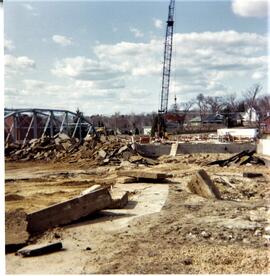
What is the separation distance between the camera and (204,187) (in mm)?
10000

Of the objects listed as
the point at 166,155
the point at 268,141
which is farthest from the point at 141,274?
the point at 166,155

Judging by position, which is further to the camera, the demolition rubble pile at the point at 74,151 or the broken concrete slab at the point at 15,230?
the demolition rubble pile at the point at 74,151

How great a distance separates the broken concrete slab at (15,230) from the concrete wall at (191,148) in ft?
52.7

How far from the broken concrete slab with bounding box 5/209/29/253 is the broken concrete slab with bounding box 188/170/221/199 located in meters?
4.51

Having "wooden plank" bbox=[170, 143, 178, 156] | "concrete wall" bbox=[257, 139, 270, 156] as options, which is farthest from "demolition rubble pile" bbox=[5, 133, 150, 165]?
"concrete wall" bbox=[257, 139, 270, 156]

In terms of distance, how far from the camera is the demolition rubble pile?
20.3 m

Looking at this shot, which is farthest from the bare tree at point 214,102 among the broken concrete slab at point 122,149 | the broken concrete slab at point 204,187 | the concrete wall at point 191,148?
the broken concrete slab at point 204,187

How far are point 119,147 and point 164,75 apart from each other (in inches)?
1258

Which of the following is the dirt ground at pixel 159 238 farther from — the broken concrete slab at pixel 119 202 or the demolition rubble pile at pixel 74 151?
the demolition rubble pile at pixel 74 151

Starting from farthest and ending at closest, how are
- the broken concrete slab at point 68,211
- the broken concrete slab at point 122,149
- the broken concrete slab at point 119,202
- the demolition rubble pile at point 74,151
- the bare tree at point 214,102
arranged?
1. the bare tree at point 214,102
2. the broken concrete slab at point 122,149
3. the demolition rubble pile at point 74,151
4. the broken concrete slab at point 119,202
5. the broken concrete slab at point 68,211

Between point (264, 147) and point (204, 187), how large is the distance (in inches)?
455

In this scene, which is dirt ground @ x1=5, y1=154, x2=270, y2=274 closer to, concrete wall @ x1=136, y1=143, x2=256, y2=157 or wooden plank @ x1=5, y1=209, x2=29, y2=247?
wooden plank @ x1=5, y1=209, x2=29, y2=247

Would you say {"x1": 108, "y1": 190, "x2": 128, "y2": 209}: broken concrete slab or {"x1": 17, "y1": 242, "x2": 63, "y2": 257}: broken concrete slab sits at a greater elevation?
{"x1": 108, "y1": 190, "x2": 128, "y2": 209}: broken concrete slab

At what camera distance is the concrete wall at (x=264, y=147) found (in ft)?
65.8
